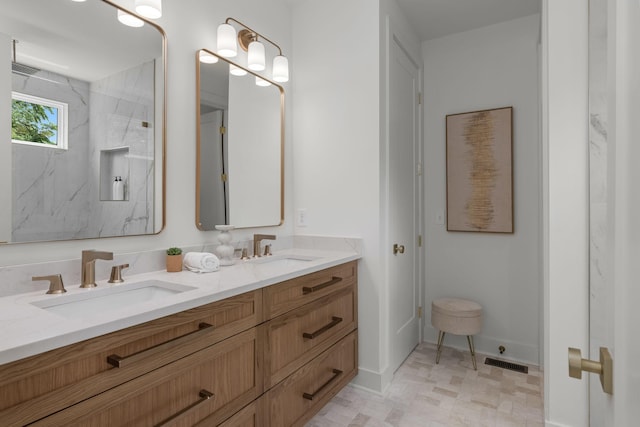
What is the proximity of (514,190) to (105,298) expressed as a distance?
9.08 ft

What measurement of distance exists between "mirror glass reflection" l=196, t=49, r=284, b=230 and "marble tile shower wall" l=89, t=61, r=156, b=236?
274mm

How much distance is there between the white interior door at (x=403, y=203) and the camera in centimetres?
244

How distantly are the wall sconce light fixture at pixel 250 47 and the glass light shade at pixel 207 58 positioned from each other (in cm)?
4

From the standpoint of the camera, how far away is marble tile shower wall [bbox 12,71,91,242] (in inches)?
49.7

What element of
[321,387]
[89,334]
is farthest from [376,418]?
[89,334]

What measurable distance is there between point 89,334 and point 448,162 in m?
2.77

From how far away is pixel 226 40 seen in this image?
6.25 ft

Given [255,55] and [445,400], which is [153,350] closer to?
[255,55]

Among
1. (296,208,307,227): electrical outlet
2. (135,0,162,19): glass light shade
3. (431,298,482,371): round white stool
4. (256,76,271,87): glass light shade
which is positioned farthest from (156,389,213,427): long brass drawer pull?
(431,298,482,371): round white stool

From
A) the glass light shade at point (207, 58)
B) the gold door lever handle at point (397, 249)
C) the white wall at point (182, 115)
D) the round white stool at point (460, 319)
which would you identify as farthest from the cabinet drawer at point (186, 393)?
the round white stool at point (460, 319)

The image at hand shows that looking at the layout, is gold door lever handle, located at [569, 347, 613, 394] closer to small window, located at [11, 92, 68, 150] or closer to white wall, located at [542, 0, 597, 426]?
white wall, located at [542, 0, 597, 426]

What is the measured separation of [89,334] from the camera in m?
0.90

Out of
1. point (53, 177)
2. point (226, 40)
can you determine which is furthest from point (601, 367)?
point (226, 40)

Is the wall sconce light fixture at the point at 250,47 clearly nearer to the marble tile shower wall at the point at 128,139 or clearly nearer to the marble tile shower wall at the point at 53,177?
the marble tile shower wall at the point at 128,139
